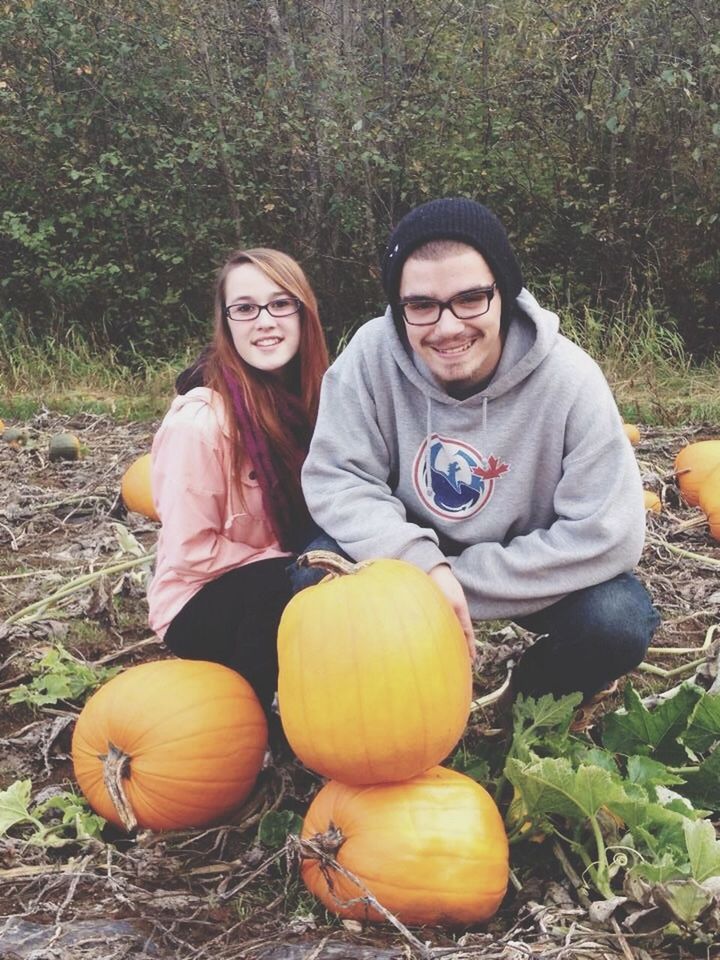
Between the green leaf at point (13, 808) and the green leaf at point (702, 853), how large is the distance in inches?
57.8

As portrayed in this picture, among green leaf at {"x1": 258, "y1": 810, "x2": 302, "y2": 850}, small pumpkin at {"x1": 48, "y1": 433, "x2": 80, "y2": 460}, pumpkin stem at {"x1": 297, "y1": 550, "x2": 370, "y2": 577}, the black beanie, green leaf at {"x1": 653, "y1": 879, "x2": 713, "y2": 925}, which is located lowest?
green leaf at {"x1": 258, "y1": 810, "x2": 302, "y2": 850}

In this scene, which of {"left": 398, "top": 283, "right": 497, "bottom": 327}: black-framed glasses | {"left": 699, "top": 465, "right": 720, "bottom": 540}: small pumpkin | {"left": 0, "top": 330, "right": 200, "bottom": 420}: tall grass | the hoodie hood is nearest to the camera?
{"left": 398, "top": 283, "right": 497, "bottom": 327}: black-framed glasses

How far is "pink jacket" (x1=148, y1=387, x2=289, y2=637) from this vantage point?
8.89ft

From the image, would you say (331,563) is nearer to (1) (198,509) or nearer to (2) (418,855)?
(2) (418,855)

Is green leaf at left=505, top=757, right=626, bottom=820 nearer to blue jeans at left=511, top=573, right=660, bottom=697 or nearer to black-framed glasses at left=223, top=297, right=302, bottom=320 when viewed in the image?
blue jeans at left=511, top=573, right=660, bottom=697

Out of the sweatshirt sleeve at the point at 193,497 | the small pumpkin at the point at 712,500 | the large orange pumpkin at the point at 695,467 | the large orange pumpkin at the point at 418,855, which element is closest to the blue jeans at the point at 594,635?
the large orange pumpkin at the point at 418,855

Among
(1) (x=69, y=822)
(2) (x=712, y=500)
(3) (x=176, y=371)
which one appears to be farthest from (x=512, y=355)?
(3) (x=176, y=371)

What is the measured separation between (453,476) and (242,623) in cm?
69

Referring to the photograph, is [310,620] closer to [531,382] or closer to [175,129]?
[531,382]

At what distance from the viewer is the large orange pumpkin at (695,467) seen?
15.1 ft

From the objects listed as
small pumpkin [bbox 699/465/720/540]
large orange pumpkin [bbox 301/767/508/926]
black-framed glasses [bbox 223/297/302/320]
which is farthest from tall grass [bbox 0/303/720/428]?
large orange pumpkin [bbox 301/767/508/926]

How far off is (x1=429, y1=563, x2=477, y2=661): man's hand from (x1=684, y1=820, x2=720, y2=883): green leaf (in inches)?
25.0

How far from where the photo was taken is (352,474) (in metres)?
2.56

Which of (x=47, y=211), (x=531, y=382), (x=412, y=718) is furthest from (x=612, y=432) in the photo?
(x=47, y=211)
